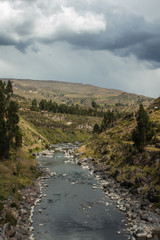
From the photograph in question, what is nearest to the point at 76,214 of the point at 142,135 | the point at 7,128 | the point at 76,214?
the point at 76,214

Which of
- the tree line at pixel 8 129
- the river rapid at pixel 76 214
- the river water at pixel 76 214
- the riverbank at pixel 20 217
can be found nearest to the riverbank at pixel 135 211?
the river rapid at pixel 76 214

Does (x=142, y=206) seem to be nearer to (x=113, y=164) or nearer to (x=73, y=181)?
(x=73, y=181)

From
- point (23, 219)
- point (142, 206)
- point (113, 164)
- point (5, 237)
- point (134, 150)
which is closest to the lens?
point (5, 237)

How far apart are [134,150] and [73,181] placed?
23.1 meters

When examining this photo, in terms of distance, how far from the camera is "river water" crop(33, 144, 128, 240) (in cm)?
3512

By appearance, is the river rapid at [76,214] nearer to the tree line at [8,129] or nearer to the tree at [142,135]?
the tree line at [8,129]

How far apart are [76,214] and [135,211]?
11351mm

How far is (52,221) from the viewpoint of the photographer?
3953cm

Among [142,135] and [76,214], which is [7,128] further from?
[76,214]

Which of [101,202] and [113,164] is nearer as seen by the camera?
[101,202]

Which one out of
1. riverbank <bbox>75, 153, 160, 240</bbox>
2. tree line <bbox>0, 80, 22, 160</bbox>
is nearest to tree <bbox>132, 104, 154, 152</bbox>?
riverbank <bbox>75, 153, 160, 240</bbox>

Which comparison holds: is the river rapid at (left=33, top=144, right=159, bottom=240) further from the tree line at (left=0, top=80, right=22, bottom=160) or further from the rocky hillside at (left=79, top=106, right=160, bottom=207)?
the tree line at (left=0, top=80, right=22, bottom=160)

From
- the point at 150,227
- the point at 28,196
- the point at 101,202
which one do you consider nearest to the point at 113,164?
the point at 101,202

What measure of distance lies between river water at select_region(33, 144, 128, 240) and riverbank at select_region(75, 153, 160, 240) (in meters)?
1.51
